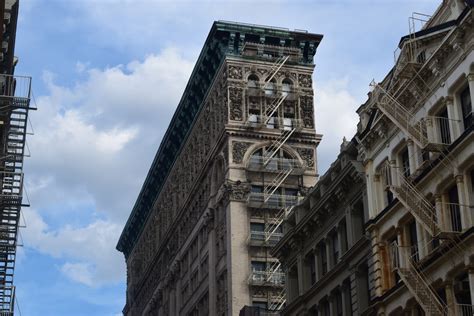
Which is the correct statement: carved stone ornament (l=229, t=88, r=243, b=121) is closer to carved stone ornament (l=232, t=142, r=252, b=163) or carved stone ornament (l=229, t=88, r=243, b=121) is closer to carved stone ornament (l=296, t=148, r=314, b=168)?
carved stone ornament (l=232, t=142, r=252, b=163)

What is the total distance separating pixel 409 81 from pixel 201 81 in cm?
5332

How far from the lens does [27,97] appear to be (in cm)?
4697

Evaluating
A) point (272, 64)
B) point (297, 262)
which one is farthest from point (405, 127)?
point (272, 64)

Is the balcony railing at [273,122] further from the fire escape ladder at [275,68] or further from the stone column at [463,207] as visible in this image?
the stone column at [463,207]

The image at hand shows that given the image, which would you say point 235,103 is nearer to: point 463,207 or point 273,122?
point 273,122

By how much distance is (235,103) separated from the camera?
284ft

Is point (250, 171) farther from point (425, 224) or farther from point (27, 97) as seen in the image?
point (425, 224)

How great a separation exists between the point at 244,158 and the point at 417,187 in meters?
43.3

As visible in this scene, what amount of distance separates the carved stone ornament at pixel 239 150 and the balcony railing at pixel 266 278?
1022 centimetres

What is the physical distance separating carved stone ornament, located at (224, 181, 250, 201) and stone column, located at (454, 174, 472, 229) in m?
45.4

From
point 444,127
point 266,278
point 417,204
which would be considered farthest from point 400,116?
point 266,278

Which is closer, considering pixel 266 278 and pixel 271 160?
pixel 266 278

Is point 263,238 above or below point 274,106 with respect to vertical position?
below

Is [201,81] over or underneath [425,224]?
over
